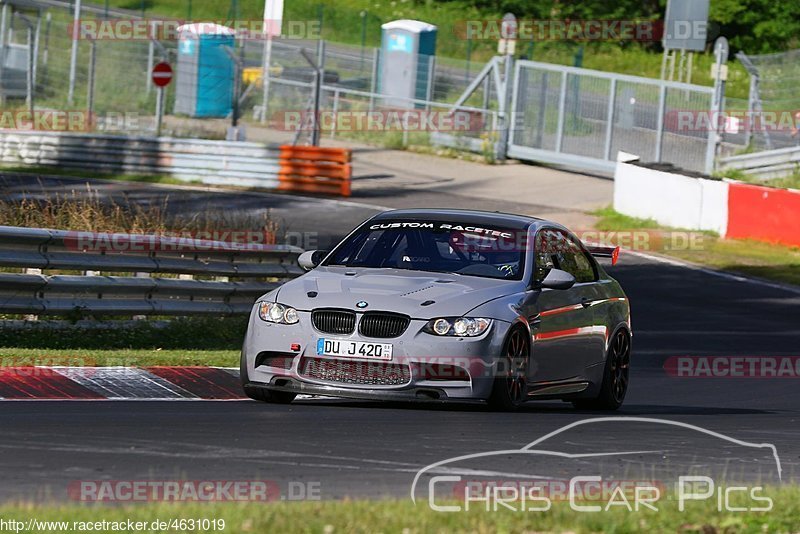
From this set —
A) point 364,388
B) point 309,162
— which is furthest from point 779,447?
point 309,162

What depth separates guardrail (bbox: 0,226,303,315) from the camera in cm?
1338

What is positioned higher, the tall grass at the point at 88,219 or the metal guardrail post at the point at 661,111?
the metal guardrail post at the point at 661,111

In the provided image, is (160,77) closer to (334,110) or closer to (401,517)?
(334,110)

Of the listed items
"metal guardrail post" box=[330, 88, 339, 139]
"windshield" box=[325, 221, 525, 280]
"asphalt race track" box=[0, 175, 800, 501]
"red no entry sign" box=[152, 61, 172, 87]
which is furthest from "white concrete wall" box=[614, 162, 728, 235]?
"windshield" box=[325, 221, 525, 280]

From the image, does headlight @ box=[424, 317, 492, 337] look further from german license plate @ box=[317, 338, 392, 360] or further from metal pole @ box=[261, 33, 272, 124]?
metal pole @ box=[261, 33, 272, 124]

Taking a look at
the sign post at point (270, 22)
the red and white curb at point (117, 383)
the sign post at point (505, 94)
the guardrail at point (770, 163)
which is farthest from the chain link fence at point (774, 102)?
the red and white curb at point (117, 383)

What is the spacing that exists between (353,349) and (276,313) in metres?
0.66

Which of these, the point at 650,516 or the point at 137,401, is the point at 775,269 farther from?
the point at 650,516

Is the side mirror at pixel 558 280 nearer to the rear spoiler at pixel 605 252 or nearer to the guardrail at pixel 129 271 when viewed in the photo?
the rear spoiler at pixel 605 252

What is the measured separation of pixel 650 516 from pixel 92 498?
2334mm

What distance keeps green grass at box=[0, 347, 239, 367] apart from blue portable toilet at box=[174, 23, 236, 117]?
29891mm

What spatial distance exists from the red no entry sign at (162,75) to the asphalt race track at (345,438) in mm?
23171

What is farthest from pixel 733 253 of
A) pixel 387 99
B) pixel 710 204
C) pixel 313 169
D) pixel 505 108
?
pixel 387 99

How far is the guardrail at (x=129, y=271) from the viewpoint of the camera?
13.4m
